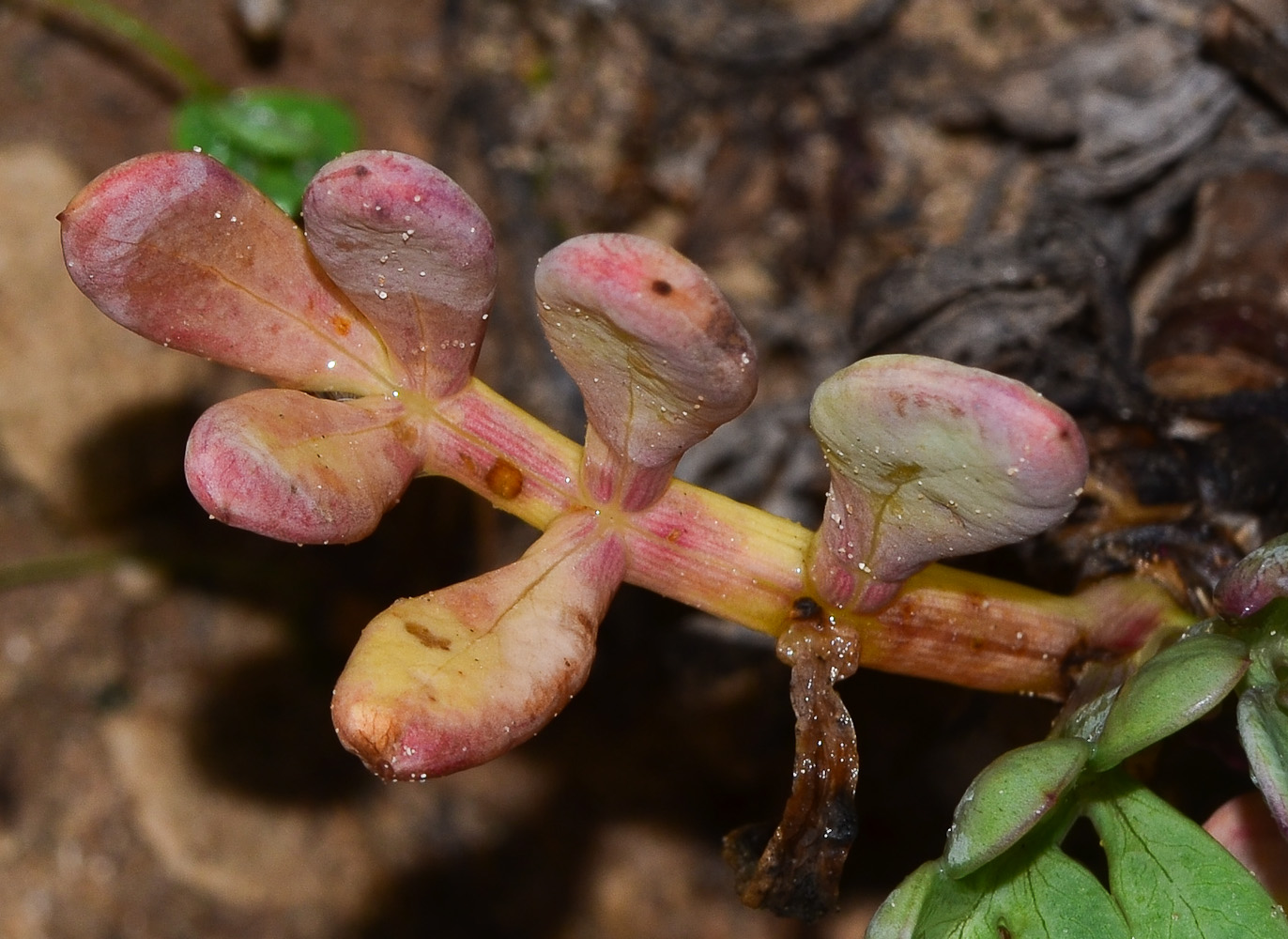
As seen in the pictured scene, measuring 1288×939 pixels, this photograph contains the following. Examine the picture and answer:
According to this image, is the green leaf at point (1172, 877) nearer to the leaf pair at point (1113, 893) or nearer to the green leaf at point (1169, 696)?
the leaf pair at point (1113, 893)

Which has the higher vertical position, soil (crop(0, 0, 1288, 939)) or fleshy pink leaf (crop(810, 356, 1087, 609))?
fleshy pink leaf (crop(810, 356, 1087, 609))

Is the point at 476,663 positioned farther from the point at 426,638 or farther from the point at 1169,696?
the point at 1169,696

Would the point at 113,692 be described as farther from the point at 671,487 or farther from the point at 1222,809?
the point at 1222,809

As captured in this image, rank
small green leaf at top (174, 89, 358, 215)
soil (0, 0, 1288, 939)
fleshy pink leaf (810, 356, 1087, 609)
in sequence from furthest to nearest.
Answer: small green leaf at top (174, 89, 358, 215), soil (0, 0, 1288, 939), fleshy pink leaf (810, 356, 1087, 609)

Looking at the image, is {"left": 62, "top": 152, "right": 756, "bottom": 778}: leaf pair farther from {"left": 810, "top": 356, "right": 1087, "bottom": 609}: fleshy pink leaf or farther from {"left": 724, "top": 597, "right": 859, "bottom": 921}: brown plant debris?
{"left": 724, "top": 597, "right": 859, "bottom": 921}: brown plant debris

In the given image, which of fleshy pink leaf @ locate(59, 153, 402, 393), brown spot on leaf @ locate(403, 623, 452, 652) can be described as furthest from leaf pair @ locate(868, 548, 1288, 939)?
fleshy pink leaf @ locate(59, 153, 402, 393)

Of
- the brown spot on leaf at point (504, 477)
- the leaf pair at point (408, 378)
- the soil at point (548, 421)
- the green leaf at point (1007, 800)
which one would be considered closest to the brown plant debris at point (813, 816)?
the green leaf at point (1007, 800)

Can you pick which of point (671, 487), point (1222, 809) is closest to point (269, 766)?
point (671, 487)
